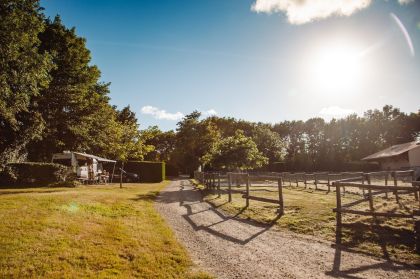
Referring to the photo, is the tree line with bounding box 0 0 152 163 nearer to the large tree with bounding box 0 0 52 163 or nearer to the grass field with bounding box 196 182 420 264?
the large tree with bounding box 0 0 52 163

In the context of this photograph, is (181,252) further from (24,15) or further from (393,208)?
(24,15)

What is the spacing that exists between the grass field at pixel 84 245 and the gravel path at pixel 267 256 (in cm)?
54

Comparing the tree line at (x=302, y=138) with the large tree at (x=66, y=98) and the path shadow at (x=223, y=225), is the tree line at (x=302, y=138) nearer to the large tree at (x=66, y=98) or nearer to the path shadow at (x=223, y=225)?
the large tree at (x=66, y=98)

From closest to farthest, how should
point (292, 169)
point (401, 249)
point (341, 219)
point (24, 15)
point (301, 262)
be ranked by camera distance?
point (301, 262), point (401, 249), point (341, 219), point (24, 15), point (292, 169)

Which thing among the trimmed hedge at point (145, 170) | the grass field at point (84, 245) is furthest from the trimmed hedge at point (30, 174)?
the trimmed hedge at point (145, 170)

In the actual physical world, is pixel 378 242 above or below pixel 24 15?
below

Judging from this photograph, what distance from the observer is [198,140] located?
55.4m

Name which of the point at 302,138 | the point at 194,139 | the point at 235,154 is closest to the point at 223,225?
the point at 235,154

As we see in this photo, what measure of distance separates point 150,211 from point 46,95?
20834 mm

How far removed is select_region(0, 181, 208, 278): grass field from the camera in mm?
5633

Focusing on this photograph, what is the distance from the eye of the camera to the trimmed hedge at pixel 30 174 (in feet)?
68.7

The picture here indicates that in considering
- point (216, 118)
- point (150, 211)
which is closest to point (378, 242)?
point (150, 211)

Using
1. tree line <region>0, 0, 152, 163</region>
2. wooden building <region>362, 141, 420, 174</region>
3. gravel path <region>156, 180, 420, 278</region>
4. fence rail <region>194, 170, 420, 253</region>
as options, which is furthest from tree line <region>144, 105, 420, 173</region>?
gravel path <region>156, 180, 420, 278</region>

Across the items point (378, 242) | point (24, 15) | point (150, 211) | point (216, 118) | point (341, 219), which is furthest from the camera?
point (216, 118)
